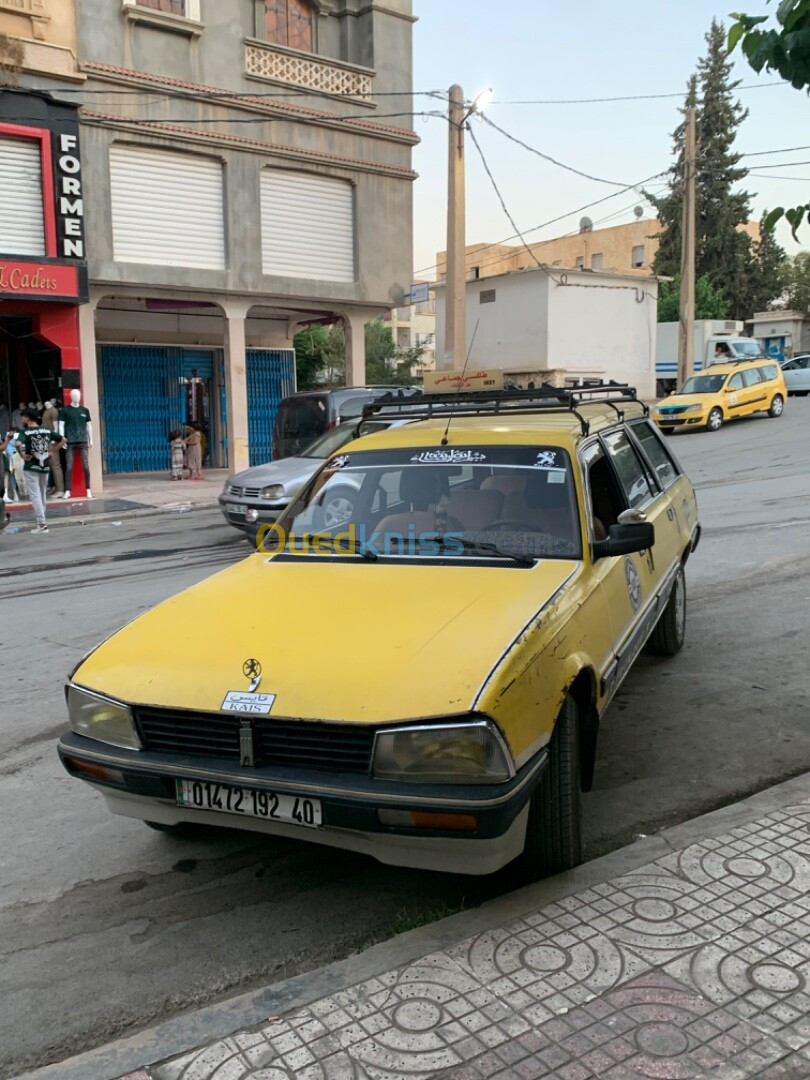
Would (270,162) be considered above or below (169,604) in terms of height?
above

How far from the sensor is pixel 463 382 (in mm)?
5906

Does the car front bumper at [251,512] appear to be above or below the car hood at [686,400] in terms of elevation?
below

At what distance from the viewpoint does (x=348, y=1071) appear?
2533 millimetres

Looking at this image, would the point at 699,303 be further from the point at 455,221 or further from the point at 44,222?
the point at 44,222

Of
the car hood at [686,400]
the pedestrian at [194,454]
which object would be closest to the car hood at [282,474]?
the pedestrian at [194,454]

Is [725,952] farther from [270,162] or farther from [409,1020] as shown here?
[270,162]

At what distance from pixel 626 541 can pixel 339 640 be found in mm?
1422

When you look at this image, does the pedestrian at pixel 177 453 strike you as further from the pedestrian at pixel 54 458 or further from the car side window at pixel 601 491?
the car side window at pixel 601 491

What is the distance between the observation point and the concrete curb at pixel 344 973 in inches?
104

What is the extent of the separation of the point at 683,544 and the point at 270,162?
16.2 m

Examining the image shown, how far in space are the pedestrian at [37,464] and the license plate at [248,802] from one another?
460 inches

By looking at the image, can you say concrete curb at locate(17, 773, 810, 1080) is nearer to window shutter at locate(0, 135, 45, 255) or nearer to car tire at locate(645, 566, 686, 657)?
car tire at locate(645, 566, 686, 657)

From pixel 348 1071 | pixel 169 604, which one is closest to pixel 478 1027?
pixel 348 1071

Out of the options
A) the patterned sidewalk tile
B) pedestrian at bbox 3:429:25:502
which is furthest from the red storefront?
the patterned sidewalk tile
